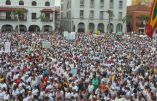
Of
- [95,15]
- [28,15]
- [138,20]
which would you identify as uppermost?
[28,15]

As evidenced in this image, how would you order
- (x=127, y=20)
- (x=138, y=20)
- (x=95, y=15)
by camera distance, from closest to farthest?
(x=127, y=20), (x=138, y=20), (x=95, y=15)

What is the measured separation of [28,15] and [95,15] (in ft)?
43.2

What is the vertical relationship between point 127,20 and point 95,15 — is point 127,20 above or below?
below

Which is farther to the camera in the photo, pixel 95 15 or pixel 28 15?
pixel 95 15

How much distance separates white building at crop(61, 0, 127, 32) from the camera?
258ft

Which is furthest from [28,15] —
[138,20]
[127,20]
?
[138,20]

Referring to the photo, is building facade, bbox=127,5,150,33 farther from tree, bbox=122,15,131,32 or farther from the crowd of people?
the crowd of people

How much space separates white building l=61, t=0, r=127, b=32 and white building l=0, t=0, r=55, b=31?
552 cm

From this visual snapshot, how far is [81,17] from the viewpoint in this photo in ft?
259

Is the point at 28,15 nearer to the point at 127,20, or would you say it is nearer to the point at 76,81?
the point at 127,20

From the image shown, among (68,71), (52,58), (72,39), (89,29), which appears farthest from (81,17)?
(68,71)

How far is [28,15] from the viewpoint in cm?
7500

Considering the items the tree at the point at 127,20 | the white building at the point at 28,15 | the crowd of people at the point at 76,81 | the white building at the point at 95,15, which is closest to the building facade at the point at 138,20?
the tree at the point at 127,20

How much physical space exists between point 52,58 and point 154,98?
12378 mm
